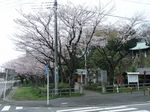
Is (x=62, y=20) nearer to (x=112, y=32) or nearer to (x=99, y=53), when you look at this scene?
(x=112, y=32)

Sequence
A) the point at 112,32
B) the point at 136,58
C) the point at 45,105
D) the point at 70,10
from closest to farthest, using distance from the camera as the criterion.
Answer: the point at 45,105 → the point at 70,10 → the point at 112,32 → the point at 136,58

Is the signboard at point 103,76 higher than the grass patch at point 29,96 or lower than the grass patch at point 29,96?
higher

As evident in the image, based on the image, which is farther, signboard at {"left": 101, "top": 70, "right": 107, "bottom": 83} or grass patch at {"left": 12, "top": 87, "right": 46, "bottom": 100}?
signboard at {"left": 101, "top": 70, "right": 107, "bottom": 83}

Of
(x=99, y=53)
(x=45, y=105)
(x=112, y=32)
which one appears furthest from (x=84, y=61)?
(x=45, y=105)

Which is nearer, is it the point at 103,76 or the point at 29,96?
the point at 29,96

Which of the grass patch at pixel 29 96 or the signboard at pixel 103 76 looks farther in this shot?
the signboard at pixel 103 76

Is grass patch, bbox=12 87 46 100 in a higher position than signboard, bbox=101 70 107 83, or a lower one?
lower

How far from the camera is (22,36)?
29531mm

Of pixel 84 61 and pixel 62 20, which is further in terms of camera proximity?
pixel 84 61

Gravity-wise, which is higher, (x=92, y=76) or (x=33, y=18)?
(x=33, y=18)

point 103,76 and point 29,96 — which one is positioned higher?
point 103,76

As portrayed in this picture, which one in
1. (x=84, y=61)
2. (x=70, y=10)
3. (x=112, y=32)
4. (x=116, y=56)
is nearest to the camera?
(x=70, y=10)

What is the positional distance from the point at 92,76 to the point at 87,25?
22827 millimetres

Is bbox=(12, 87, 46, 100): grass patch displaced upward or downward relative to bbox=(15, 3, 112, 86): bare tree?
→ downward
